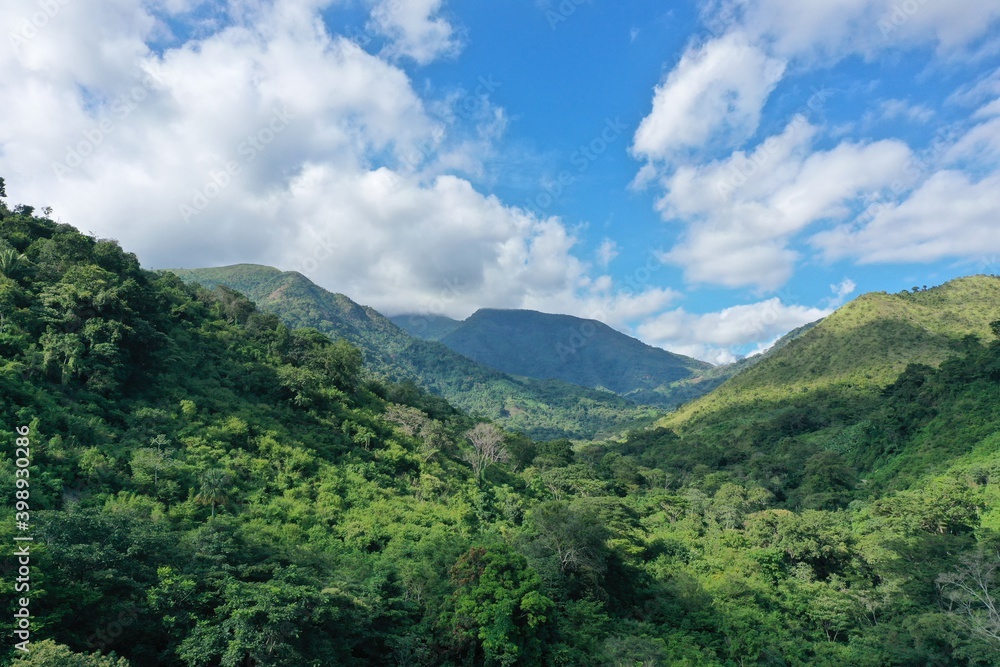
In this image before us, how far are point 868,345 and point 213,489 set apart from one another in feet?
385

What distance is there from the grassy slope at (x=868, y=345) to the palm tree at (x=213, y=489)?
313ft

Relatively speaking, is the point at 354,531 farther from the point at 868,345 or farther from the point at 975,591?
the point at 868,345

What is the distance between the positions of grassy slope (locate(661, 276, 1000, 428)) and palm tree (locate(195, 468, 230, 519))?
313 ft

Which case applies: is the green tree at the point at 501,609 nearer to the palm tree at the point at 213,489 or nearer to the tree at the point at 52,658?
the tree at the point at 52,658

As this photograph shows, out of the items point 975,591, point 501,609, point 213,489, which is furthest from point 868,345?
point 213,489

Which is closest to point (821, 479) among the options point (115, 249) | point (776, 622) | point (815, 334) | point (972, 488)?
point (972, 488)

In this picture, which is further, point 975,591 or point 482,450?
point 482,450

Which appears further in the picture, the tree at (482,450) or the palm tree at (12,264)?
the tree at (482,450)

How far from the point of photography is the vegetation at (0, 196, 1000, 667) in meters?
15.2

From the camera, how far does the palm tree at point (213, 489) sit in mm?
24594

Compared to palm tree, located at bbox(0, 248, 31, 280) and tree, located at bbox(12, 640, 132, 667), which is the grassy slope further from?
palm tree, located at bbox(0, 248, 31, 280)

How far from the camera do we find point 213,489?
25.1 m

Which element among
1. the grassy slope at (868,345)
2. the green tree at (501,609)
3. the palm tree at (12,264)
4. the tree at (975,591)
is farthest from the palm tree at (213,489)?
the grassy slope at (868,345)

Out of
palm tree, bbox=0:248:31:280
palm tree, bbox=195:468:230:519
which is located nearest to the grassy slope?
palm tree, bbox=195:468:230:519
